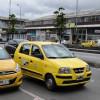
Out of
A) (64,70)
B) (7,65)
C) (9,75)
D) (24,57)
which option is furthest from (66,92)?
(24,57)

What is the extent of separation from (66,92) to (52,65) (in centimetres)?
95

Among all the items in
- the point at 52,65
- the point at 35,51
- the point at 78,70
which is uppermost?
the point at 35,51

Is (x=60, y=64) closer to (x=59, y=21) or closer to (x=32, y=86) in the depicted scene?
(x=32, y=86)

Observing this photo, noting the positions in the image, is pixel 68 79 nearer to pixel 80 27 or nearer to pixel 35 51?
pixel 35 51

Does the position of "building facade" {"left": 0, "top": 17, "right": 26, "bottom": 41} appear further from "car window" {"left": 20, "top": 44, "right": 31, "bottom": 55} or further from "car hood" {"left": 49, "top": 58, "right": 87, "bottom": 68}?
"car hood" {"left": 49, "top": 58, "right": 87, "bottom": 68}

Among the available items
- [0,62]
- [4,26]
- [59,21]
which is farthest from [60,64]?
[4,26]

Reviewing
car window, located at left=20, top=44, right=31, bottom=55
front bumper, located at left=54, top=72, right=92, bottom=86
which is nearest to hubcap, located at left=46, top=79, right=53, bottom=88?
front bumper, located at left=54, top=72, right=92, bottom=86

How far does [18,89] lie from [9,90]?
346mm

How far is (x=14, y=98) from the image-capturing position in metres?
8.40

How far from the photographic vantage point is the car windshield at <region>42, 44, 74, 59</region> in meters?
10.0

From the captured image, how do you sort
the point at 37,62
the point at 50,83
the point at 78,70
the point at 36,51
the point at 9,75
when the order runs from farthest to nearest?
1. the point at 36,51
2. the point at 37,62
3. the point at 50,83
4. the point at 78,70
5. the point at 9,75

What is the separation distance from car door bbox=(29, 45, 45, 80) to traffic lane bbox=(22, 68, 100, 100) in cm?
44

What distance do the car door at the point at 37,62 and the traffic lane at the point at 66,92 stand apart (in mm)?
441

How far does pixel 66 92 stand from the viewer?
9.23 metres
